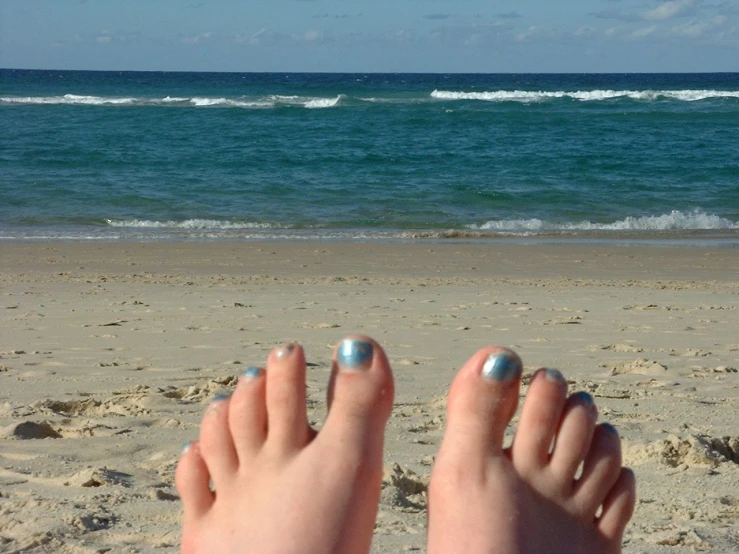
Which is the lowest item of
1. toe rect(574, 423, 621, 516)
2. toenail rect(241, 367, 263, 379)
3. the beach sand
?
the beach sand

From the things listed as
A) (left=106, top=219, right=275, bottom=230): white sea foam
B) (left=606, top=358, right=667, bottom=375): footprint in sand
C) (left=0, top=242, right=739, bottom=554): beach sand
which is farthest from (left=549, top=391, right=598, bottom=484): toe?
(left=106, top=219, right=275, bottom=230): white sea foam

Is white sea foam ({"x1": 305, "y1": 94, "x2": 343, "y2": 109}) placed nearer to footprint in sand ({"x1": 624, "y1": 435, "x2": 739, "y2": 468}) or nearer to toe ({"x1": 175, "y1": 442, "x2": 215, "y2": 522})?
footprint in sand ({"x1": 624, "y1": 435, "x2": 739, "y2": 468})

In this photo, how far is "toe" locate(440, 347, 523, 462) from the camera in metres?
1.73

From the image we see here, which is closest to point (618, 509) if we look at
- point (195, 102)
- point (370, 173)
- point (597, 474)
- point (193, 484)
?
point (597, 474)

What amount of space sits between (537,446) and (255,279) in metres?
4.71

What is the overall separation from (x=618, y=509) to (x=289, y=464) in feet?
2.18

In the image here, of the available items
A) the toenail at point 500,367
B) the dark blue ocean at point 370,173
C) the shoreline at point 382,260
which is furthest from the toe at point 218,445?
the dark blue ocean at point 370,173

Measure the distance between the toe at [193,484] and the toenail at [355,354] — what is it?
0.41 m

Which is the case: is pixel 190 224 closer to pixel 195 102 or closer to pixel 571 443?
pixel 571 443

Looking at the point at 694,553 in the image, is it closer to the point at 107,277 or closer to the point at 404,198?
the point at 107,277

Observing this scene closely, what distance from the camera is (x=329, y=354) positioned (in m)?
3.85

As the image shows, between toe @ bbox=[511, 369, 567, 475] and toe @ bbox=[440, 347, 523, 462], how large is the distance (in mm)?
54

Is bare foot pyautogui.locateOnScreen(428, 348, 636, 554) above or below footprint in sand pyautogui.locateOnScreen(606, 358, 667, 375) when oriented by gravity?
above

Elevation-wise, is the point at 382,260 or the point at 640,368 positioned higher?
the point at 640,368
